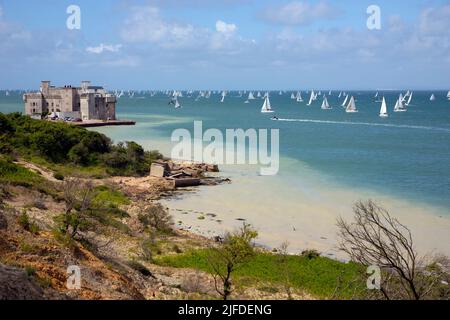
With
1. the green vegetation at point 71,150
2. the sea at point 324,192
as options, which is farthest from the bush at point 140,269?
the green vegetation at point 71,150

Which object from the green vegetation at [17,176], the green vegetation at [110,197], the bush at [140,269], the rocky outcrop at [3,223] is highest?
the rocky outcrop at [3,223]

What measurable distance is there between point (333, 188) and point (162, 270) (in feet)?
64.5

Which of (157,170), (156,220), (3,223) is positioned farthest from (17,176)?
(3,223)

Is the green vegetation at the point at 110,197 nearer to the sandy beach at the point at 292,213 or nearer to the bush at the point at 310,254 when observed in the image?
the sandy beach at the point at 292,213

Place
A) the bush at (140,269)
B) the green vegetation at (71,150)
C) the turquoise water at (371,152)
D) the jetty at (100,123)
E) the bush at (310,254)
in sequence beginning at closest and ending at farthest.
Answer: the bush at (140,269) < the bush at (310,254) < the turquoise water at (371,152) < the green vegetation at (71,150) < the jetty at (100,123)

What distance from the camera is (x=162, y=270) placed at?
15.1 metres

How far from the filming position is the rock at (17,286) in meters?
7.73

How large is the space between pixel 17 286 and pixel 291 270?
1082cm

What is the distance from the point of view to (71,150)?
37.7 m

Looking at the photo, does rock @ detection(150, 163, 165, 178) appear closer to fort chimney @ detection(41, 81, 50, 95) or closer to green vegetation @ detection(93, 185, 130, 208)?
green vegetation @ detection(93, 185, 130, 208)

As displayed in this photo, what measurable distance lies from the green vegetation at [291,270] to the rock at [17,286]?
22.8ft

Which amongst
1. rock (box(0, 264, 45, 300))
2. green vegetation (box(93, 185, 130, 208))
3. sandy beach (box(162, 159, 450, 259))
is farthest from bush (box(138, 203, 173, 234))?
rock (box(0, 264, 45, 300))

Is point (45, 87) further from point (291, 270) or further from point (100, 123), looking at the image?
point (291, 270)
